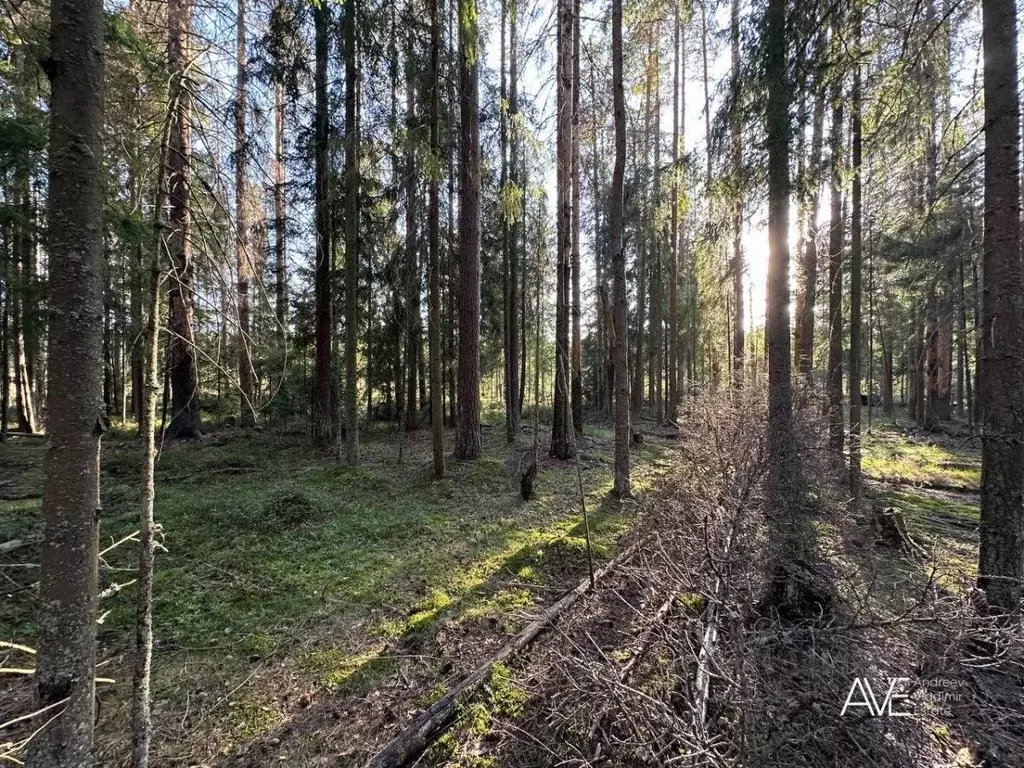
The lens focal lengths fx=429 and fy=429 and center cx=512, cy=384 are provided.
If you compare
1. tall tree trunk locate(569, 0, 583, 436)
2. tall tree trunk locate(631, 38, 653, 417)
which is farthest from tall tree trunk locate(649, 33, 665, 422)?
tall tree trunk locate(569, 0, 583, 436)

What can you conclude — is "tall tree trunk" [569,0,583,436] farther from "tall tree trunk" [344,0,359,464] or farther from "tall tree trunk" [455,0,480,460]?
"tall tree trunk" [344,0,359,464]

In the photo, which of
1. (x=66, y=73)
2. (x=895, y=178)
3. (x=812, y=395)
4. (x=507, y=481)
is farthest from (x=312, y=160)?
(x=812, y=395)

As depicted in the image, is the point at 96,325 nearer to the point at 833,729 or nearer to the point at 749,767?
the point at 749,767

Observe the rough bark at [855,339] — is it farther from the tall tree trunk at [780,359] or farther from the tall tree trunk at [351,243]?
the tall tree trunk at [351,243]

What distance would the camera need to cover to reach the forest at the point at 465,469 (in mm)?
1548

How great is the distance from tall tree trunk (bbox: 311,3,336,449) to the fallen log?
711 centimetres

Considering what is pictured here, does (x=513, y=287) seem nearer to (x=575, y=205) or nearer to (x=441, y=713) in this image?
(x=575, y=205)

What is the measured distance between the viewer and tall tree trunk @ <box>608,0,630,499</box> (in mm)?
6195

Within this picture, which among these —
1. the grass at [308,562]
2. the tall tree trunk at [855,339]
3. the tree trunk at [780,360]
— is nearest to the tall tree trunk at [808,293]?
the tall tree trunk at [855,339]

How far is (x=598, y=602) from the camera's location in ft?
11.4

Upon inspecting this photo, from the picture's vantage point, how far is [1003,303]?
300 cm

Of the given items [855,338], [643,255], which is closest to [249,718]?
[855,338]

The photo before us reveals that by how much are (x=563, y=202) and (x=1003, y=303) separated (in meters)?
6.22

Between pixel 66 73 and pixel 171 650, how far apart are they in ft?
11.3
